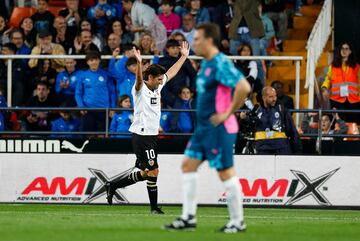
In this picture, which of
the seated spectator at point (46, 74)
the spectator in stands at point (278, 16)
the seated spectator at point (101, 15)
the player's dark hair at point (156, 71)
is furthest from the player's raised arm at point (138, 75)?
the spectator in stands at point (278, 16)

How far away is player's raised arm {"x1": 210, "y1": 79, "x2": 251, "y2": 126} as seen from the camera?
12.0 metres

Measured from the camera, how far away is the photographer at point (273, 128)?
66.3 ft

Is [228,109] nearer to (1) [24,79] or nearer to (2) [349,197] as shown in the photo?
(2) [349,197]

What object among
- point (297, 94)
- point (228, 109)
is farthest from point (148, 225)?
point (297, 94)

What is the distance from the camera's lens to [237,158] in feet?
68.3

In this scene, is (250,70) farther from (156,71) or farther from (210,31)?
(210,31)

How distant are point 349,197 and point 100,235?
9.22 metres

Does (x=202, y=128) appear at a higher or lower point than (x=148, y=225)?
higher

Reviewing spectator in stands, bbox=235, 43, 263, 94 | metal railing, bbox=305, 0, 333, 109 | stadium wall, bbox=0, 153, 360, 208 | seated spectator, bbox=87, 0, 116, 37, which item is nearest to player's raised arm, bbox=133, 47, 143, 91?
stadium wall, bbox=0, 153, 360, 208

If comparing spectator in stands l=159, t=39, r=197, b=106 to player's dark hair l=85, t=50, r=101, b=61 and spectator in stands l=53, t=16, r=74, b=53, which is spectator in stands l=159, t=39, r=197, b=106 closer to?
player's dark hair l=85, t=50, r=101, b=61

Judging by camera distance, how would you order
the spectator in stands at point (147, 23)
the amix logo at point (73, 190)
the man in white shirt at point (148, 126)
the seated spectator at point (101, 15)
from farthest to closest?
the seated spectator at point (101, 15) → the spectator in stands at point (147, 23) → the amix logo at point (73, 190) → the man in white shirt at point (148, 126)

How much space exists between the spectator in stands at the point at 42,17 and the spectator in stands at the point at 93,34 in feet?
2.73

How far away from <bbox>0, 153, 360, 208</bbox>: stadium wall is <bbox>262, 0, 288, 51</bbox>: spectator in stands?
528 centimetres

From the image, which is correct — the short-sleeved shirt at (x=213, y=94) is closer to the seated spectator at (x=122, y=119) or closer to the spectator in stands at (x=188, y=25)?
the seated spectator at (x=122, y=119)
